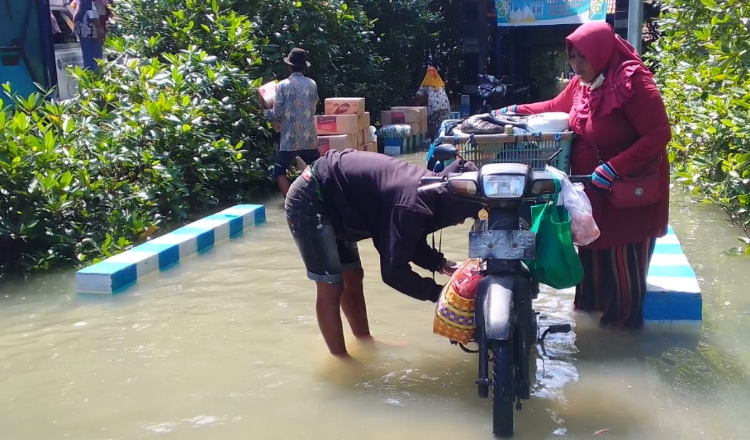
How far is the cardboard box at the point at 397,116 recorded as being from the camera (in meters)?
13.3

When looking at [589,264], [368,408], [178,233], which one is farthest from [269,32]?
[368,408]

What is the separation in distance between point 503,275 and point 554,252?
0.32m

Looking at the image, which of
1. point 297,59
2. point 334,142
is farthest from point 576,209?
point 334,142

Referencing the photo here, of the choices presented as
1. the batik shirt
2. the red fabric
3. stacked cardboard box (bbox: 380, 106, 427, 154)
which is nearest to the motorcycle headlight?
the red fabric

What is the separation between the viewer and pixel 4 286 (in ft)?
18.6

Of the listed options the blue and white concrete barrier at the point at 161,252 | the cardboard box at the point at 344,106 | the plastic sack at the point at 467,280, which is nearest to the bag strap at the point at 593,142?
the plastic sack at the point at 467,280

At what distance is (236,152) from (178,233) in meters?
2.02

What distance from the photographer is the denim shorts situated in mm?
3836

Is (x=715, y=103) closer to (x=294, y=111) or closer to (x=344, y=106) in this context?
(x=294, y=111)

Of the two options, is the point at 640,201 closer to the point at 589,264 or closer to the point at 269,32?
the point at 589,264

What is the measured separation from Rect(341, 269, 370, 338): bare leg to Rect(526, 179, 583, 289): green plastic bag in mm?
1148

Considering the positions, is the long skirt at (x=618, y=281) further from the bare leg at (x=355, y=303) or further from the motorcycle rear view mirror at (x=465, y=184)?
the motorcycle rear view mirror at (x=465, y=184)

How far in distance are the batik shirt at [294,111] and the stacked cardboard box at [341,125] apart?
1314 millimetres

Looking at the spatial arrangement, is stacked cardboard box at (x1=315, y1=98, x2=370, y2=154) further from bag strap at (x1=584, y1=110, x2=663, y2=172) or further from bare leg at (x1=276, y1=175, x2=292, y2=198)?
bag strap at (x1=584, y1=110, x2=663, y2=172)
